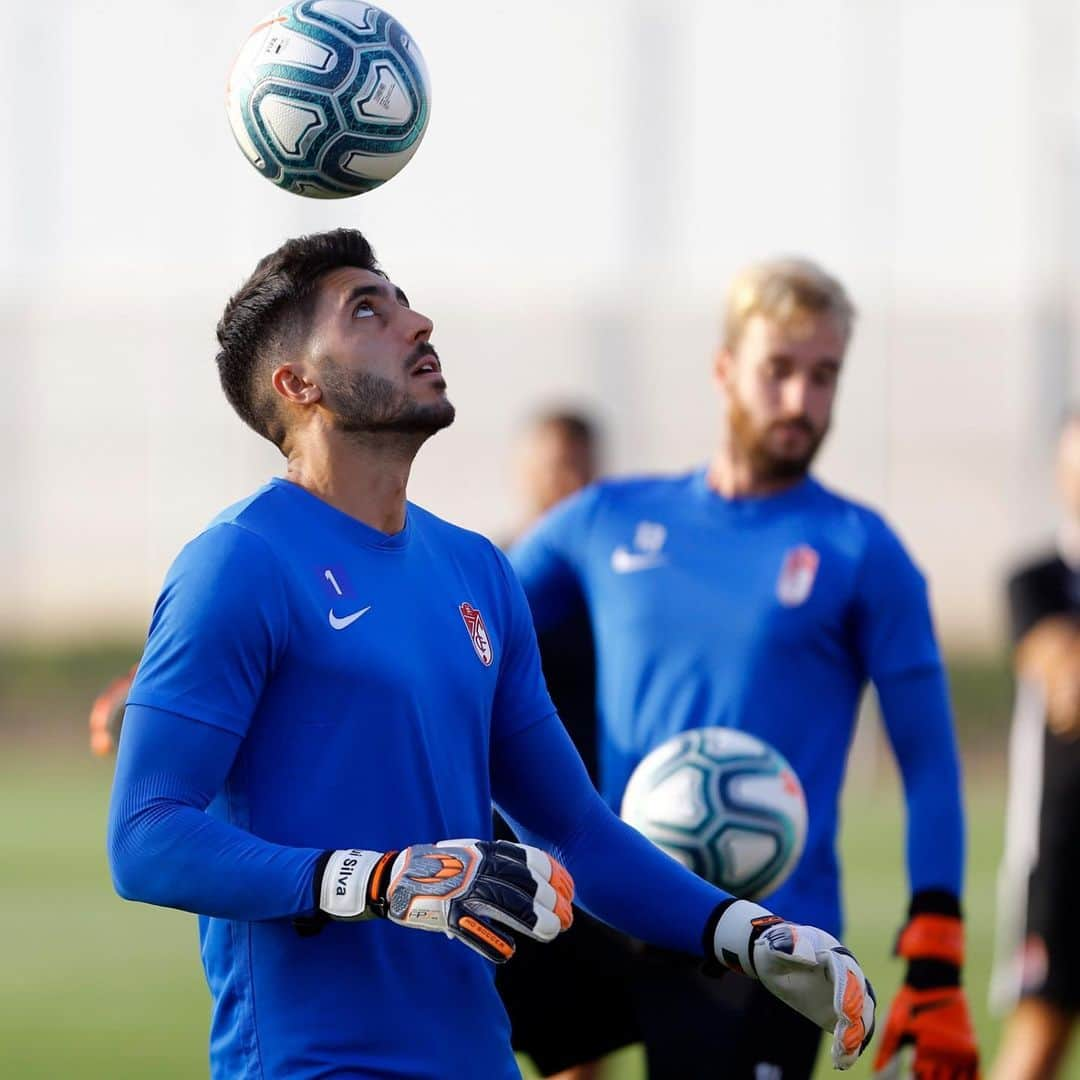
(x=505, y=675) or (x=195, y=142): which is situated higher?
(x=195, y=142)

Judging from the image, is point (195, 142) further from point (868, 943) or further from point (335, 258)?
point (335, 258)

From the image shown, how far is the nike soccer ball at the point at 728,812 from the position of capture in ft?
15.6

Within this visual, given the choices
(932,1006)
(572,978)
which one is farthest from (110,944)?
(932,1006)

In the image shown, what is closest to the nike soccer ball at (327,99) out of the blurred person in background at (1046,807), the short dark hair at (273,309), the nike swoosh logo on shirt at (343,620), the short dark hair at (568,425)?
the short dark hair at (273,309)

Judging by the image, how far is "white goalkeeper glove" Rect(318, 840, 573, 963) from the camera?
3.11 metres

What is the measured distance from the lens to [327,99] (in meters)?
4.27

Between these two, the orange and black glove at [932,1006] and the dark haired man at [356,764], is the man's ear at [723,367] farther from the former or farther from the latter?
the dark haired man at [356,764]

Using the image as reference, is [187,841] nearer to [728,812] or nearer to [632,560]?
[728,812]

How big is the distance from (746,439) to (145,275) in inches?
791

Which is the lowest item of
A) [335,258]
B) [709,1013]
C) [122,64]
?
[709,1013]

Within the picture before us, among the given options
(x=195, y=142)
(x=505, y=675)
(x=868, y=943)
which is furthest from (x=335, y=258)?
(x=195, y=142)

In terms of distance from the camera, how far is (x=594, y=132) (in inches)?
955

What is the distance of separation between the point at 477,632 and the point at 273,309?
658 mm

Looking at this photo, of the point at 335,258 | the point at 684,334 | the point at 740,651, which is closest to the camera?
the point at 335,258
